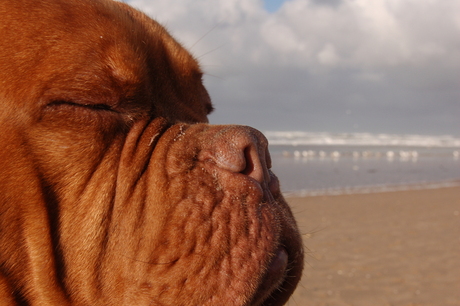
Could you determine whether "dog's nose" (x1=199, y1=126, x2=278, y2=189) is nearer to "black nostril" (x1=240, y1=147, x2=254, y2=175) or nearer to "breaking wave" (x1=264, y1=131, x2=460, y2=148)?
"black nostril" (x1=240, y1=147, x2=254, y2=175)

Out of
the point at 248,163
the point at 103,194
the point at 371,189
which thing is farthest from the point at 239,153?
the point at 371,189

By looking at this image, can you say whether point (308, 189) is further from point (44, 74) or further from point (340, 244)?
point (44, 74)

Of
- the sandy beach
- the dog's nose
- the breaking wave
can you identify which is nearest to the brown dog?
the dog's nose

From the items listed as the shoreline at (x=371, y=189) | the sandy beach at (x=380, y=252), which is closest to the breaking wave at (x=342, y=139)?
the shoreline at (x=371, y=189)

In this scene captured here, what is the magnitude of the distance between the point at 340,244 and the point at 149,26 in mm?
6557

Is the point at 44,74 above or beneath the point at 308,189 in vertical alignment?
above

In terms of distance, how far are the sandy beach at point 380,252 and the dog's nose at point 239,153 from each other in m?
1.09

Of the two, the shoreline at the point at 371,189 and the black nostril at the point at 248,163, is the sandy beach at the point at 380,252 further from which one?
the black nostril at the point at 248,163

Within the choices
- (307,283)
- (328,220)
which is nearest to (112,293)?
(307,283)

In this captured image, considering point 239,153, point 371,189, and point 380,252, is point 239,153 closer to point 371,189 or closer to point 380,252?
point 380,252

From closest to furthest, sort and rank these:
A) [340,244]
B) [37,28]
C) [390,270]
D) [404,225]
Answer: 1. [37,28]
2. [390,270]
3. [340,244]
4. [404,225]

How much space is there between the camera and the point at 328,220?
33.6 feet

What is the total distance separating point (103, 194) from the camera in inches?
77.9

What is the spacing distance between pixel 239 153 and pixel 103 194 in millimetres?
611
